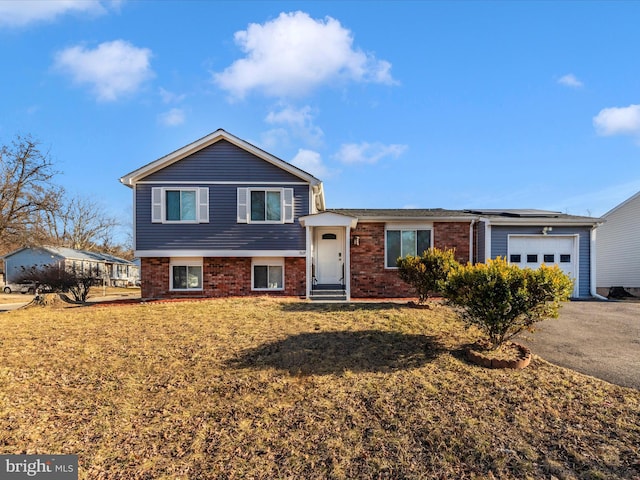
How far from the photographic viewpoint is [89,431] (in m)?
4.63

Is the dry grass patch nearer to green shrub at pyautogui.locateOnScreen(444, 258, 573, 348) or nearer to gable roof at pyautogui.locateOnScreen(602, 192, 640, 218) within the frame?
green shrub at pyautogui.locateOnScreen(444, 258, 573, 348)

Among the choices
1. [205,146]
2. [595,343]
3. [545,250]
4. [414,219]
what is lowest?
[595,343]

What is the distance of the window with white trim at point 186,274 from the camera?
14.7 m

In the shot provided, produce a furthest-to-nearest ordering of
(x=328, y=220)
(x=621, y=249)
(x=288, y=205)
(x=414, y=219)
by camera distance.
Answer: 1. (x=621, y=249)
2. (x=414, y=219)
3. (x=288, y=205)
4. (x=328, y=220)

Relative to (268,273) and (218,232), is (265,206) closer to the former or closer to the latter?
(218,232)

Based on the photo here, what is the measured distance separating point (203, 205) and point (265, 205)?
7.78 ft

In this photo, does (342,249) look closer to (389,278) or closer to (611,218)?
(389,278)

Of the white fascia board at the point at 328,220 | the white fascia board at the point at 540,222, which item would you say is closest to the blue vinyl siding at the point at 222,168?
the white fascia board at the point at 328,220

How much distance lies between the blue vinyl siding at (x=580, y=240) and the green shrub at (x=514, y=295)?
907 cm

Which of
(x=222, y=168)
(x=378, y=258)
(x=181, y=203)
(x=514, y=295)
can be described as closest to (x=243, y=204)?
(x=222, y=168)

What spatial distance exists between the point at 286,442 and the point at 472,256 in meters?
12.6

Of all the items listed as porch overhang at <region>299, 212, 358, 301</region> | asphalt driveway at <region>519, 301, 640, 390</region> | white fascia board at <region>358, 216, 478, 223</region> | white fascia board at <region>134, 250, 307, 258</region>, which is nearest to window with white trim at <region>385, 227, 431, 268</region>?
white fascia board at <region>358, 216, 478, 223</region>

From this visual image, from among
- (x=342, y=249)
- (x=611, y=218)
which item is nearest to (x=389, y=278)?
(x=342, y=249)

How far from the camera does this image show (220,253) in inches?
562
